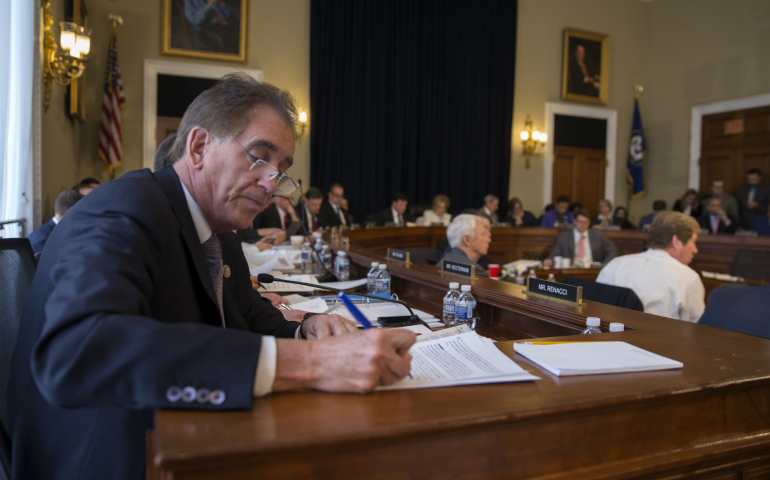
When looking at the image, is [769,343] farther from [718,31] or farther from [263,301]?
[718,31]

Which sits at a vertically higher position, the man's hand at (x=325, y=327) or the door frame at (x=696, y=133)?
the door frame at (x=696, y=133)

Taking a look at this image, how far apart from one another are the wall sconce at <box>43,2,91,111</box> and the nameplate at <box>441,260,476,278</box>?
3.88 metres

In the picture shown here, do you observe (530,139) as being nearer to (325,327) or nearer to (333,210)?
(333,210)

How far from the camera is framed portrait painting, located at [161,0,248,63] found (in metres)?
7.57

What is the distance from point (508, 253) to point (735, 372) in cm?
664

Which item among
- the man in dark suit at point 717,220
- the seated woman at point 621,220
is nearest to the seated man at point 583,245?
the seated woman at point 621,220

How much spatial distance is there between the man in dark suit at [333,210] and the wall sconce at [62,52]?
3.66 m

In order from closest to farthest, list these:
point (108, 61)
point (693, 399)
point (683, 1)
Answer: point (693, 399), point (108, 61), point (683, 1)

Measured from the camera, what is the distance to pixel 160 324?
0.77 meters

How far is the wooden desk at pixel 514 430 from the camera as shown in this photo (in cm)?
67

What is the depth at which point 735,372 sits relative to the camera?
99 centimetres

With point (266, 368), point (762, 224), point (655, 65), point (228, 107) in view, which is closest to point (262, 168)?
point (228, 107)

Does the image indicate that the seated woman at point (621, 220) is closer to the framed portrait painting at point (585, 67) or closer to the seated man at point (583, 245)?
the framed portrait painting at point (585, 67)

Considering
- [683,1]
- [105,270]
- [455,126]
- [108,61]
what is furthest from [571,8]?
[105,270]
